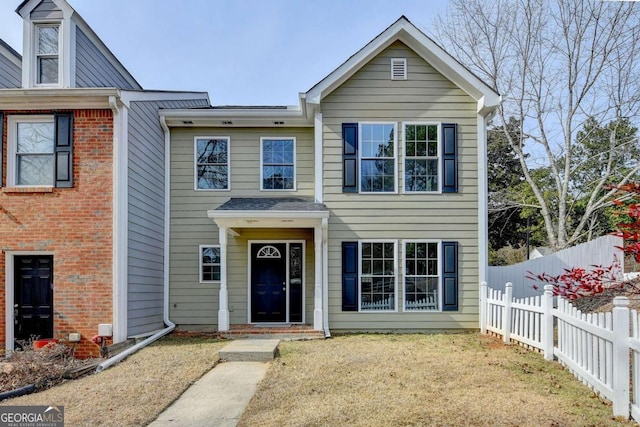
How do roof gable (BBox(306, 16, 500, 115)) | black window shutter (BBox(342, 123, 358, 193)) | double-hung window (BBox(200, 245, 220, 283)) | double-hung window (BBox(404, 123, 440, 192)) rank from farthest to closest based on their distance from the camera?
double-hung window (BBox(200, 245, 220, 283))
double-hung window (BBox(404, 123, 440, 192))
black window shutter (BBox(342, 123, 358, 193))
roof gable (BBox(306, 16, 500, 115))

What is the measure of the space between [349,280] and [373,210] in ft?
5.40

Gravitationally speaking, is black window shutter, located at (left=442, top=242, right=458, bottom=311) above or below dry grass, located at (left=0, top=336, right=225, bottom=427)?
above

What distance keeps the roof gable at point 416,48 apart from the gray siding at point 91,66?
462cm

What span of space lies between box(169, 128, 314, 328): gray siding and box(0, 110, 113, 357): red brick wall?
256 cm

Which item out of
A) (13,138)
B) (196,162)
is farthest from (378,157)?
(13,138)

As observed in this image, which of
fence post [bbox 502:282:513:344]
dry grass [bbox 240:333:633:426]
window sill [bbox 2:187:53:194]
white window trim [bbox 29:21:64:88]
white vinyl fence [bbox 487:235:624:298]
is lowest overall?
dry grass [bbox 240:333:633:426]

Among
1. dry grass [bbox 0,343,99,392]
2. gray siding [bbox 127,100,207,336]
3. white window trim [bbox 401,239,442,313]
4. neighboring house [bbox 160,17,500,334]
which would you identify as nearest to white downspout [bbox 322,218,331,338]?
neighboring house [bbox 160,17,500,334]

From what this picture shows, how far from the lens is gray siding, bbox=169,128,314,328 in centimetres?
1148

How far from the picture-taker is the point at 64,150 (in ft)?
30.1

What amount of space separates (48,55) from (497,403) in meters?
9.84

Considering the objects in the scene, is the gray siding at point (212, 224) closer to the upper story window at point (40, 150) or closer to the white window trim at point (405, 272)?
the white window trim at point (405, 272)

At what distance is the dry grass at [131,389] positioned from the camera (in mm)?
5285

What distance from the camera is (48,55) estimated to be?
9.46 metres

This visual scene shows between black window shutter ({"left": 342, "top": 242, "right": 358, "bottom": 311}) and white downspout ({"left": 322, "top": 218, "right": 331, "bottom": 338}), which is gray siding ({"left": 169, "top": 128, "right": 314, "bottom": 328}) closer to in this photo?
white downspout ({"left": 322, "top": 218, "right": 331, "bottom": 338})
